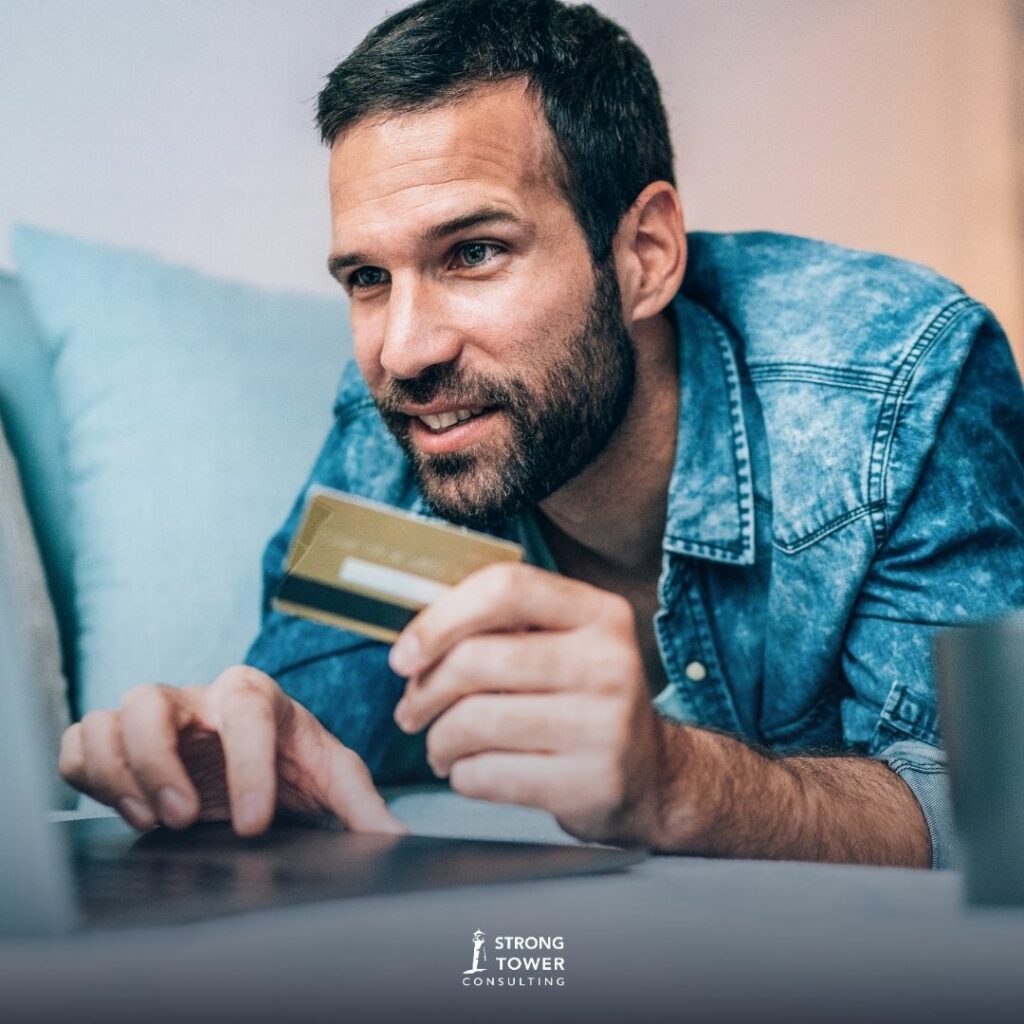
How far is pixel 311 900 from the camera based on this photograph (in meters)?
0.47

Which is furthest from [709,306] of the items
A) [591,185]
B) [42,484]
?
[42,484]

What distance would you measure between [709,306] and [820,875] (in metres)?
0.76

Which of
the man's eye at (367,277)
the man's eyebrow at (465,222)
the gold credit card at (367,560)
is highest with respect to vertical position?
the man's eyebrow at (465,222)

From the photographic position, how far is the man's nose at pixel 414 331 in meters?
0.97

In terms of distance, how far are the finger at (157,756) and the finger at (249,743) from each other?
3cm

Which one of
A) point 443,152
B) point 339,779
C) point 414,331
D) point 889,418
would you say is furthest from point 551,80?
point 339,779

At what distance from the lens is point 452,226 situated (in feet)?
3.19

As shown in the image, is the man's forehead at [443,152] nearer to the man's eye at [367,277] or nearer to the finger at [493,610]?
the man's eye at [367,277]

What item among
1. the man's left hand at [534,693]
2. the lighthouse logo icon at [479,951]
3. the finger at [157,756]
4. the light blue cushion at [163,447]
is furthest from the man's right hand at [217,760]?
the light blue cushion at [163,447]

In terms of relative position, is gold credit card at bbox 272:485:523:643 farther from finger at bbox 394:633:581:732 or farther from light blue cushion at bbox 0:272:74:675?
light blue cushion at bbox 0:272:74:675

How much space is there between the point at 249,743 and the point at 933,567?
0.56 metres

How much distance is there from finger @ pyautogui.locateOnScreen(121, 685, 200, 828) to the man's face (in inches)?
15.1

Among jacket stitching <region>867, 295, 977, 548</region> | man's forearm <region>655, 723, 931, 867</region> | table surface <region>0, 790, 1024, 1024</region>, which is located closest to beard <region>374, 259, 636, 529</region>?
jacket stitching <region>867, 295, 977, 548</region>

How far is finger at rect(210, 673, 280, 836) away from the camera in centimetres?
66
